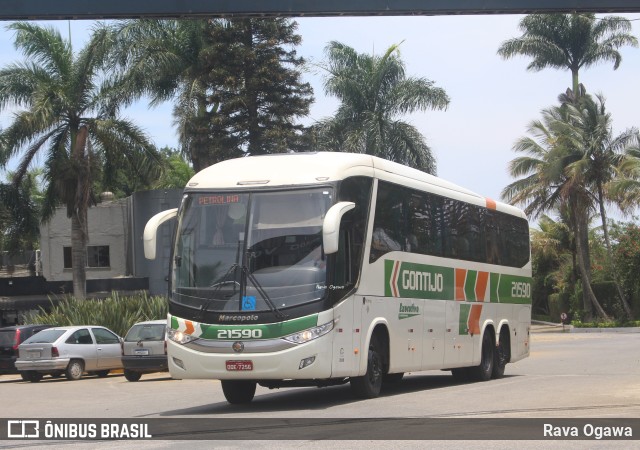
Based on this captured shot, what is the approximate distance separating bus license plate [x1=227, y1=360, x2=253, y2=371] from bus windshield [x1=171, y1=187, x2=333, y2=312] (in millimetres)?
736

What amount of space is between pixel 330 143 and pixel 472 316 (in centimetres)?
3188

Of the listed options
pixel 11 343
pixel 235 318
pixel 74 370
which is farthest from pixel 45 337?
pixel 235 318

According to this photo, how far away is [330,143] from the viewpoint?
5241cm

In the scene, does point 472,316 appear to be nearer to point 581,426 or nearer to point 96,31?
point 581,426

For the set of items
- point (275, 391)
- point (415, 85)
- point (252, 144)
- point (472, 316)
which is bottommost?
point (275, 391)

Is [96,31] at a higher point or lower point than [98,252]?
higher

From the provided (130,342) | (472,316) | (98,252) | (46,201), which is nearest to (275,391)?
(472,316)

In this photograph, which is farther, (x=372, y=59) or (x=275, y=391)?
(x=372, y=59)

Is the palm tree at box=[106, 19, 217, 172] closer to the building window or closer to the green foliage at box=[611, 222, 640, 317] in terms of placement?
the building window

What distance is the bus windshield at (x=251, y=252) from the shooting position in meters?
14.9

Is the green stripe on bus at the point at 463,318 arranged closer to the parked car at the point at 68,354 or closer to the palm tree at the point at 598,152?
the parked car at the point at 68,354

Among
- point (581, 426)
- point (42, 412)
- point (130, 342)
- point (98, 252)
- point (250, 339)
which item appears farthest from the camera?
point (98, 252)

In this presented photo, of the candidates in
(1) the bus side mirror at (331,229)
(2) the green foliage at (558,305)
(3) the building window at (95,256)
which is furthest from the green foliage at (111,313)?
(2) the green foliage at (558,305)

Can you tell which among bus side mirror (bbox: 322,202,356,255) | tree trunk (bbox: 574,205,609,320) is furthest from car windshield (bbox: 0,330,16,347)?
tree trunk (bbox: 574,205,609,320)
